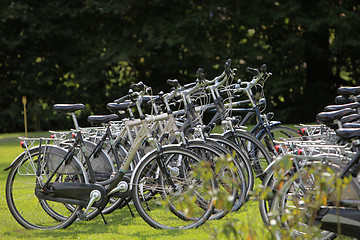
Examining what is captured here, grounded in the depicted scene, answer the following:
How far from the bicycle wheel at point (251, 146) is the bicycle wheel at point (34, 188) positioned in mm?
1624

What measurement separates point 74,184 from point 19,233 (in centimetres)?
64

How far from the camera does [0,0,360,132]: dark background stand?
1814cm

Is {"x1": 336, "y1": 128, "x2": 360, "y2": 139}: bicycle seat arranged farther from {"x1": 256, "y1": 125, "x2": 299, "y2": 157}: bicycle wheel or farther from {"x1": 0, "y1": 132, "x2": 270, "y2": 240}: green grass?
{"x1": 256, "y1": 125, "x2": 299, "y2": 157}: bicycle wheel

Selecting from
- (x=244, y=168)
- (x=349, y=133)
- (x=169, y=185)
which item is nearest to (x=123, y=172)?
(x=169, y=185)

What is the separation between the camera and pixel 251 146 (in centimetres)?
591

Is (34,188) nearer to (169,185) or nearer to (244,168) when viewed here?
(169,185)

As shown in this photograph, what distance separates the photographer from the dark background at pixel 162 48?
18.1m

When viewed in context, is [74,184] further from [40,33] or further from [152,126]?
[40,33]

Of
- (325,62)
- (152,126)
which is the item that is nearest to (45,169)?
(152,126)

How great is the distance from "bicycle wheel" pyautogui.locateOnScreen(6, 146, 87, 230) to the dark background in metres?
12.7

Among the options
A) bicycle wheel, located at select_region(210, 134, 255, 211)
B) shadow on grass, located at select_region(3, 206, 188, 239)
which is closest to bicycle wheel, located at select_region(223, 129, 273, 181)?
bicycle wheel, located at select_region(210, 134, 255, 211)

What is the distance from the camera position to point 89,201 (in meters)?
4.88

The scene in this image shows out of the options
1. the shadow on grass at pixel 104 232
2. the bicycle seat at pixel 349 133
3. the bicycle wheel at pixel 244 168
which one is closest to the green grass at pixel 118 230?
the shadow on grass at pixel 104 232

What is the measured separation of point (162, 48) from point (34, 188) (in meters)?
14.4
